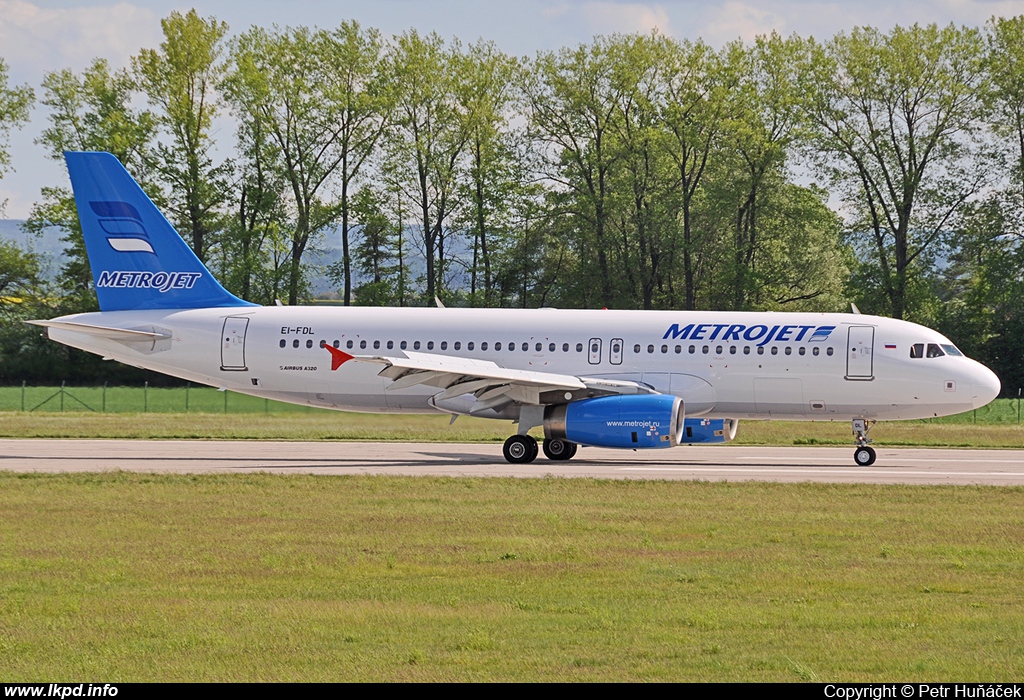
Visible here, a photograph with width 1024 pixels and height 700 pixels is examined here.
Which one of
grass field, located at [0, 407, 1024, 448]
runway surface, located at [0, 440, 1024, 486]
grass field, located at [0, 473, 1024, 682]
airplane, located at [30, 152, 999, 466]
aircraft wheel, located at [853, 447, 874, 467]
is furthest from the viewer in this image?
grass field, located at [0, 407, 1024, 448]

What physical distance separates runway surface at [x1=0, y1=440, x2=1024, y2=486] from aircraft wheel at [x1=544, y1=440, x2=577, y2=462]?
0.76 feet

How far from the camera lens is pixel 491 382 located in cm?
2700

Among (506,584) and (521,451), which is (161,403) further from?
(506,584)

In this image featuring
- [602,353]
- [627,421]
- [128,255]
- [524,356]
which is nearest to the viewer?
[627,421]

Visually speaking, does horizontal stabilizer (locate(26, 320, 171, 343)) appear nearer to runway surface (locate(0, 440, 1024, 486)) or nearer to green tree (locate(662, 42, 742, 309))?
runway surface (locate(0, 440, 1024, 486))

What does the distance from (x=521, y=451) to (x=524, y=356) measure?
2641mm

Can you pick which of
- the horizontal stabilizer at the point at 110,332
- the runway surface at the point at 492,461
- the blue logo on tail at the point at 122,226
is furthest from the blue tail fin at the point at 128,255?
the runway surface at the point at 492,461

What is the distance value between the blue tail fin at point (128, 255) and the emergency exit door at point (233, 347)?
1.15 meters

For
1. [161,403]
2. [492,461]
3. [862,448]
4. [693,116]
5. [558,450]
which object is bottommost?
[492,461]

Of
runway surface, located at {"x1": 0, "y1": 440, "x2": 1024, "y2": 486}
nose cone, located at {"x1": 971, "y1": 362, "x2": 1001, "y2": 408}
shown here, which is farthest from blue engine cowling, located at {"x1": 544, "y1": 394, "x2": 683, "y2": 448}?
nose cone, located at {"x1": 971, "y1": 362, "x2": 1001, "y2": 408}

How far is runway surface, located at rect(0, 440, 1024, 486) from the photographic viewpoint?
24.3 metres

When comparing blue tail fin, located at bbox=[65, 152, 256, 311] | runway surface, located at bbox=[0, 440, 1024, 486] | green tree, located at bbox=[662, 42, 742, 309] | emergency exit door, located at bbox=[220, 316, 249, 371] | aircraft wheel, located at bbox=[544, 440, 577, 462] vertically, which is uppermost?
green tree, located at bbox=[662, 42, 742, 309]

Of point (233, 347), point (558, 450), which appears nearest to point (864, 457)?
point (558, 450)

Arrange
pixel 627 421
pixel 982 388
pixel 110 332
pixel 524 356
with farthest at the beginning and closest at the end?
pixel 110 332 → pixel 524 356 → pixel 982 388 → pixel 627 421
